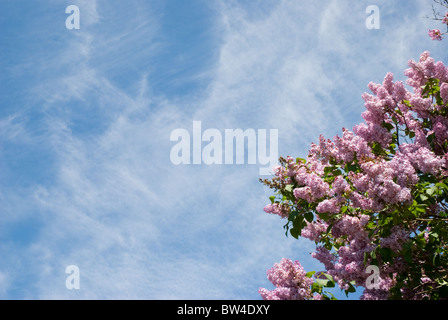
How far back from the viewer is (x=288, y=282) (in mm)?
7281

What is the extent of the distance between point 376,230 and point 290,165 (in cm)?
171

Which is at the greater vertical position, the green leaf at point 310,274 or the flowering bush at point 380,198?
the flowering bush at point 380,198

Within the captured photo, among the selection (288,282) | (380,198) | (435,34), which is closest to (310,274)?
(288,282)

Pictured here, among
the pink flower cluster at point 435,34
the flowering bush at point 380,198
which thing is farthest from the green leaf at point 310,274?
the pink flower cluster at point 435,34

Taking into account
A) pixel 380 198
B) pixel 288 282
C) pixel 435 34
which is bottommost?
pixel 288 282

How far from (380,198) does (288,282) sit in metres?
1.89

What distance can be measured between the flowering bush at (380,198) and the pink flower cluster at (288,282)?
0.01 m

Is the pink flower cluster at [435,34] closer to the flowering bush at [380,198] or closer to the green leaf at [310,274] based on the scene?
the flowering bush at [380,198]

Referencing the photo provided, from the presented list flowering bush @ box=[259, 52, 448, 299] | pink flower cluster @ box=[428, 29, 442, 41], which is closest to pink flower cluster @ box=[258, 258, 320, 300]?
flowering bush @ box=[259, 52, 448, 299]

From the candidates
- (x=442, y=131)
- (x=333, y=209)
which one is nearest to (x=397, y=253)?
(x=333, y=209)

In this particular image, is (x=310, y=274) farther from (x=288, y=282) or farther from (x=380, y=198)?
(x=380, y=198)

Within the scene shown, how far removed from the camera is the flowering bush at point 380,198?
22.7 ft
